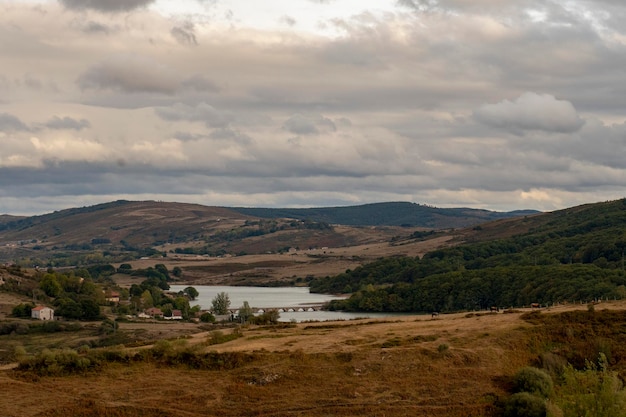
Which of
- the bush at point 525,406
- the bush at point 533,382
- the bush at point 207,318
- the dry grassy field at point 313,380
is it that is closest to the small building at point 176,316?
the bush at point 207,318

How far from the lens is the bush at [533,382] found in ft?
218

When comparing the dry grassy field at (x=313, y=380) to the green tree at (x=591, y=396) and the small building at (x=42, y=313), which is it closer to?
the green tree at (x=591, y=396)

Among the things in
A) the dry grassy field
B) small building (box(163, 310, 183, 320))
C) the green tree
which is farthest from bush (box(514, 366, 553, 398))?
small building (box(163, 310, 183, 320))

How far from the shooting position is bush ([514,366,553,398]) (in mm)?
66438

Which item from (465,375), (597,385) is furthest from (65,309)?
(597,385)

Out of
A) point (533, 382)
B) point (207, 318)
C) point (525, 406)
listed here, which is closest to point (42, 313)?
point (207, 318)

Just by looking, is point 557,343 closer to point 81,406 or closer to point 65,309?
point 81,406

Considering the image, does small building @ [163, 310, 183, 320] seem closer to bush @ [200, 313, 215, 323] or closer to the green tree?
bush @ [200, 313, 215, 323]

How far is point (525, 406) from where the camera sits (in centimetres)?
6269

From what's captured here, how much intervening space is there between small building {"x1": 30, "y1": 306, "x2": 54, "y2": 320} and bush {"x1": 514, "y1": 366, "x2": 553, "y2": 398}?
393 ft

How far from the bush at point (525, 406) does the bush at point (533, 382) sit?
237cm

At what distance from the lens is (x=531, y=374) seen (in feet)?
225

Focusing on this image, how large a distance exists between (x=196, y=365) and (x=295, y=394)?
10.7 meters

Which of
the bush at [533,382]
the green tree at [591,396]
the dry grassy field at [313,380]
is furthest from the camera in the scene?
the bush at [533,382]
